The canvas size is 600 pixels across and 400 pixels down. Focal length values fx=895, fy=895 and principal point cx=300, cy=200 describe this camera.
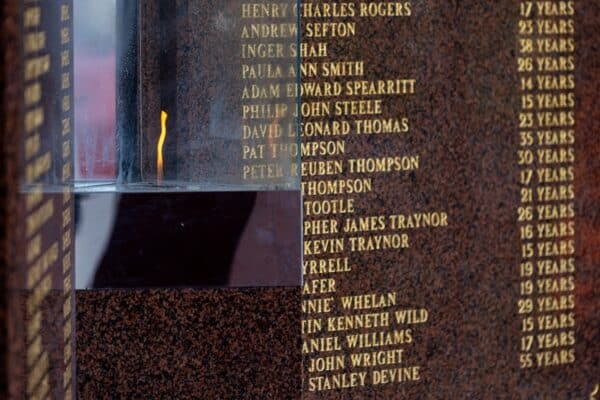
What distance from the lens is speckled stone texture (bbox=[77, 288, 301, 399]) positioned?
2217 mm

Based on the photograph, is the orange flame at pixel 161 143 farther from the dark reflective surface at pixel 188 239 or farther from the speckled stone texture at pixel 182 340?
the speckled stone texture at pixel 182 340

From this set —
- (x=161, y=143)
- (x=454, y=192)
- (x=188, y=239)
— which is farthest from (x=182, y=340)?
(x=454, y=192)

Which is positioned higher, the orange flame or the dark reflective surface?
the orange flame

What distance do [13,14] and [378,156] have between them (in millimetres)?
1959

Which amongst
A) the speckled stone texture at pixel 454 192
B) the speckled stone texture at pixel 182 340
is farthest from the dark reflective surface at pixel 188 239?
the speckled stone texture at pixel 454 192

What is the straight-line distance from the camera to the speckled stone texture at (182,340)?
7.27ft

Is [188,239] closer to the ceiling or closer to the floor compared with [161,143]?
closer to the floor

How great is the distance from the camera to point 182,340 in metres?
2.25

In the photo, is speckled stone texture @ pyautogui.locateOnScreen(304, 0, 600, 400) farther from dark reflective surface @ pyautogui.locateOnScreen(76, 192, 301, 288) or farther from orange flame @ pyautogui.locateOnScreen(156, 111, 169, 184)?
orange flame @ pyautogui.locateOnScreen(156, 111, 169, 184)

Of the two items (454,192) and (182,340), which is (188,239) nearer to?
(182,340)

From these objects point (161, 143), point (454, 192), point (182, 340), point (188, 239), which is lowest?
point (182, 340)

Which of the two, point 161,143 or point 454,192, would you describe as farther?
point 454,192

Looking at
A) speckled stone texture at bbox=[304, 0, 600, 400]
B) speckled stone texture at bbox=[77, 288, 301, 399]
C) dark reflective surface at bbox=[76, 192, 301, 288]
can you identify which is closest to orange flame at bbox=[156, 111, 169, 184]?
dark reflective surface at bbox=[76, 192, 301, 288]

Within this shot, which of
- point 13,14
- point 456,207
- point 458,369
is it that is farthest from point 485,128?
point 13,14
